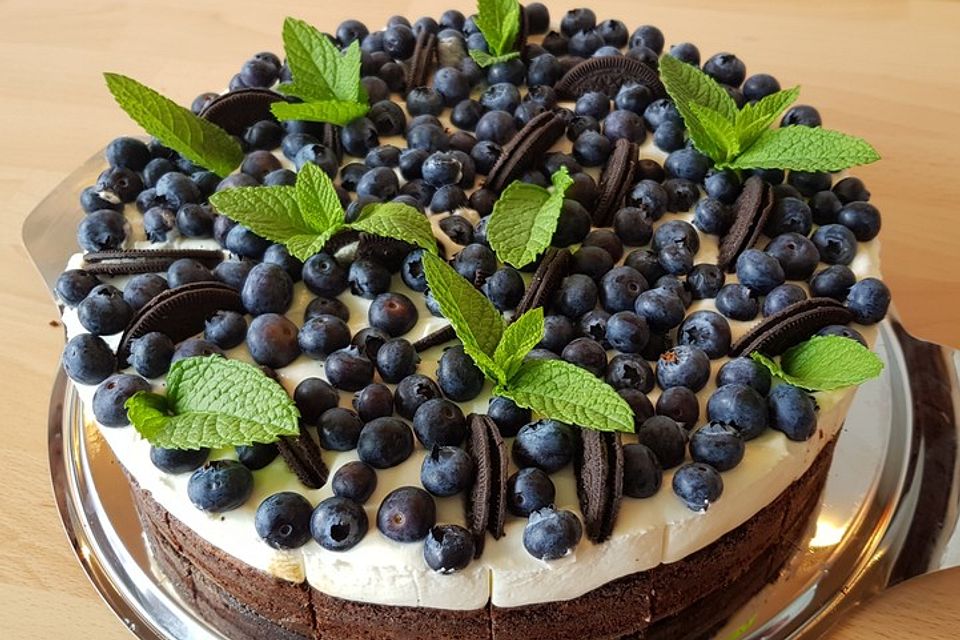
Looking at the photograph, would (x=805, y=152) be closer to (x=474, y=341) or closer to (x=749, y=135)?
(x=749, y=135)

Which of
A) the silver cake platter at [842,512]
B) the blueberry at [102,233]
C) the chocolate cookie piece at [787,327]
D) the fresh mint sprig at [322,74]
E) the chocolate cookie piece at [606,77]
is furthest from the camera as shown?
the chocolate cookie piece at [606,77]

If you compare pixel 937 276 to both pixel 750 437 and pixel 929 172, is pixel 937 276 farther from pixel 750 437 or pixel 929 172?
pixel 750 437

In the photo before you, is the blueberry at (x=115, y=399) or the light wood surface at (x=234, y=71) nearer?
the blueberry at (x=115, y=399)

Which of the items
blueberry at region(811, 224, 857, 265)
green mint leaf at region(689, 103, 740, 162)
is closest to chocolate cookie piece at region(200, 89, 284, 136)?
green mint leaf at region(689, 103, 740, 162)

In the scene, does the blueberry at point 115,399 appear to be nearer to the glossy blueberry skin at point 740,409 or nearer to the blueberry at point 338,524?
the blueberry at point 338,524

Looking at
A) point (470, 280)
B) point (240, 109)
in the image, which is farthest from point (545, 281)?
point (240, 109)

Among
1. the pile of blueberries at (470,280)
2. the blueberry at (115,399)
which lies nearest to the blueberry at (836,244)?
the pile of blueberries at (470,280)
